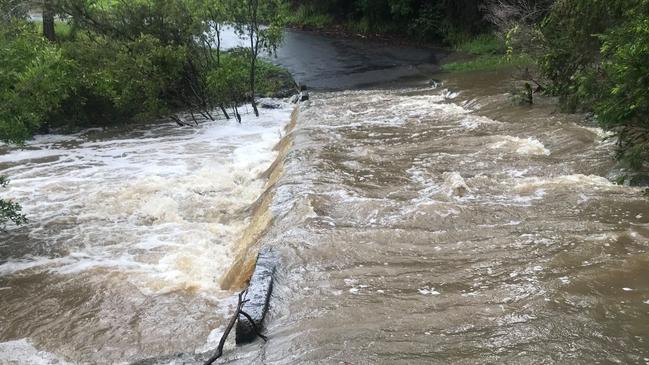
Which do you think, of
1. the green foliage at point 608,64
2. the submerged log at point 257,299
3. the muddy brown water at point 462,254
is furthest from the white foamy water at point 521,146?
the submerged log at point 257,299

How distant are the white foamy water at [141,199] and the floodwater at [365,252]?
0.14 feet

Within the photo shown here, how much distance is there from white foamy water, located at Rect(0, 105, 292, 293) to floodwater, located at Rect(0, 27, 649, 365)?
0.14 feet

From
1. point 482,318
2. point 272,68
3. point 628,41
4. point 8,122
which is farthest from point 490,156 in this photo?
point 272,68

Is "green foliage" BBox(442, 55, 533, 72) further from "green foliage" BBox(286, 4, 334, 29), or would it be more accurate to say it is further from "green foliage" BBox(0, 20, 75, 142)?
"green foliage" BBox(0, 20, 75, 142)

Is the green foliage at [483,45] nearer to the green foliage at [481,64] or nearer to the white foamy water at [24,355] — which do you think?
the green foliage at [481,64]

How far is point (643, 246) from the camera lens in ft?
17.0

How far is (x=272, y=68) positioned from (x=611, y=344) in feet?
62.6

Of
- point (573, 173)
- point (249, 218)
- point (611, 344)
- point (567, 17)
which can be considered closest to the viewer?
point (611, 344)

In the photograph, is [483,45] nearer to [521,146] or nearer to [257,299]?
[521,146]

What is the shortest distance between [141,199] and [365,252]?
5.09 meters

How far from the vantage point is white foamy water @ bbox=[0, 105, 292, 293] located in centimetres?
703

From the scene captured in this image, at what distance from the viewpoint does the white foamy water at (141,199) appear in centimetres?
703

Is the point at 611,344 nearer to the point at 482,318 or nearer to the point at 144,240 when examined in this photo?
the point at 482,318

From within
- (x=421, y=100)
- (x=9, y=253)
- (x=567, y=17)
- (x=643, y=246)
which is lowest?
(x=9, y=253)
